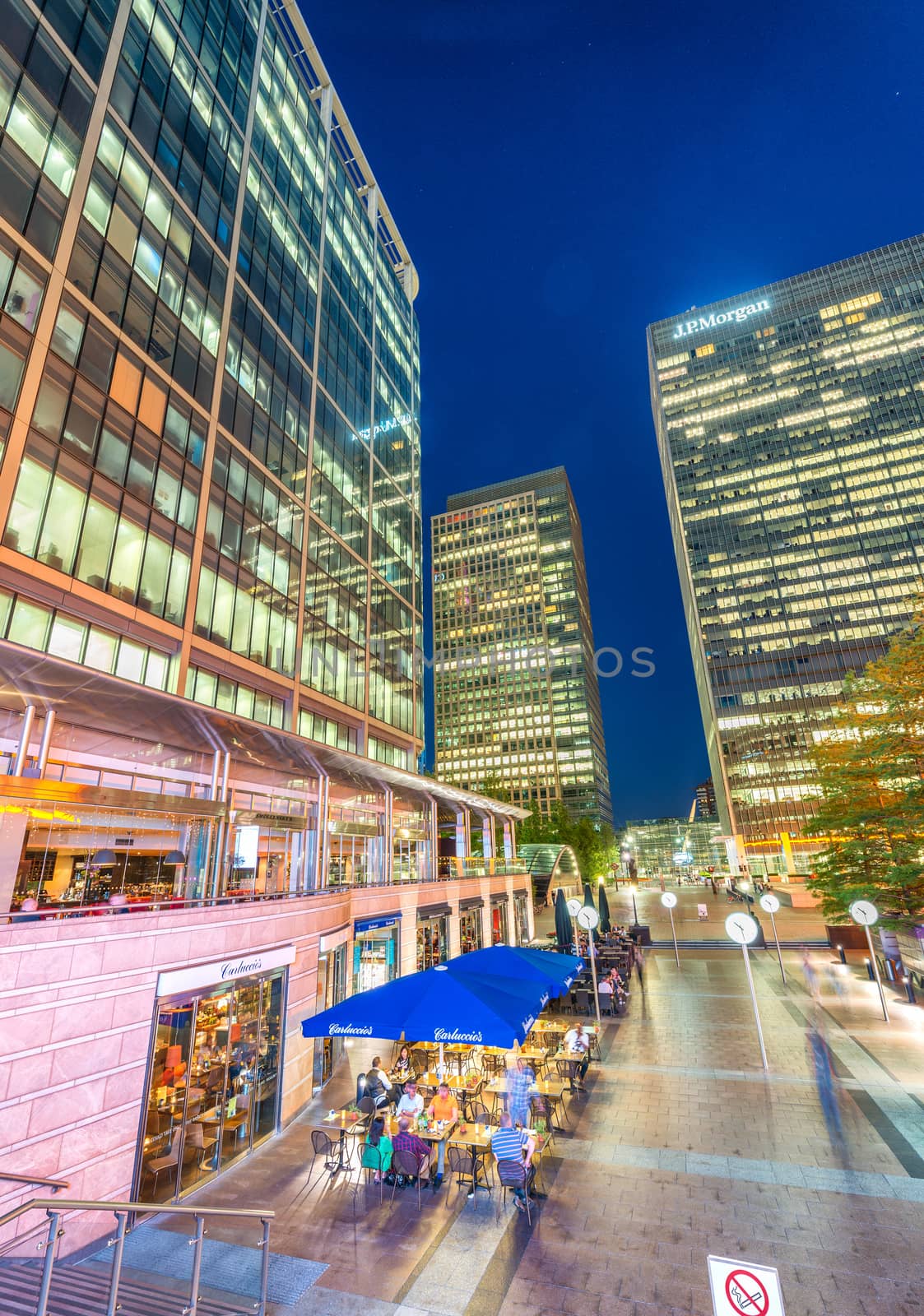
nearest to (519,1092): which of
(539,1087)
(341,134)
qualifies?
(539,1087)

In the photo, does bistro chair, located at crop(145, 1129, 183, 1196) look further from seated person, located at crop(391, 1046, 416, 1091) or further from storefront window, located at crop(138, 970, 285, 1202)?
seated person, located at crop(391, 1046, 416, 1091)

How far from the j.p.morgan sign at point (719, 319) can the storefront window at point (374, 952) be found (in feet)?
530

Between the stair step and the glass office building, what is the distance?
358ft

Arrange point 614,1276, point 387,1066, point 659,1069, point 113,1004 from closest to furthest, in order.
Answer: point 614,1276, point 113,1004, point 659,1069, point 387,1066

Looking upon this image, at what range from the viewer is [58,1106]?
709cm

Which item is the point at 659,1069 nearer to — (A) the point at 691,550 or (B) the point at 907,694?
(B) the point at 907,694

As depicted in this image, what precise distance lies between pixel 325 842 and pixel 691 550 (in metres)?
122

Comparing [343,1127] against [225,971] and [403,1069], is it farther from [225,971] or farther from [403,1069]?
[403,1069]

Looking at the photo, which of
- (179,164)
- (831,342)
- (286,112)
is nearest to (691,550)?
(831,342)

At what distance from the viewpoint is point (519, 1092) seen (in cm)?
1133

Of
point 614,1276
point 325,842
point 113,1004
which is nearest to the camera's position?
point 614,1276

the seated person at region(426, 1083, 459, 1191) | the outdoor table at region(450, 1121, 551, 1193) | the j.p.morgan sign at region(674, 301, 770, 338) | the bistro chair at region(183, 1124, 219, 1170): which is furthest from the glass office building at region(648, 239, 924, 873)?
the bistro chair at region(183, 1124, 219, 1170)

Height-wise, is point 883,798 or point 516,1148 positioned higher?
point 883,798

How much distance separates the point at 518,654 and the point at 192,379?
125832mm
